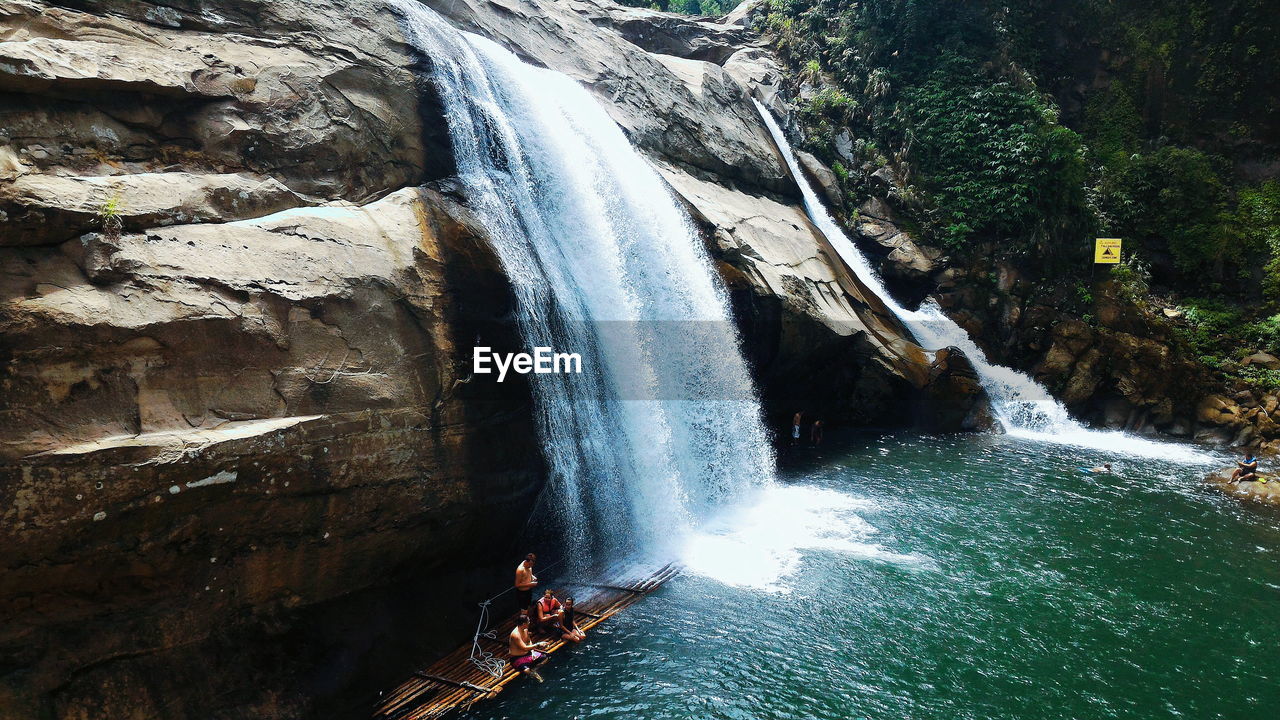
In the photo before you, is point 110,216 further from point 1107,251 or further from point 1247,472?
point 1107,251

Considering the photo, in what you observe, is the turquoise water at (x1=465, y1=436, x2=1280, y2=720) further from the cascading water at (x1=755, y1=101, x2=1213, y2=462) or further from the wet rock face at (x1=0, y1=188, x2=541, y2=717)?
the cascading water at (x1=755, y1=101, x2=1213, y2=462)

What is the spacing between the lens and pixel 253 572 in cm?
787

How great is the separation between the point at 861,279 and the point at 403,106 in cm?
1544

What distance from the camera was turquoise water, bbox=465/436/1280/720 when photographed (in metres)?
8.23

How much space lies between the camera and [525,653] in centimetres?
896

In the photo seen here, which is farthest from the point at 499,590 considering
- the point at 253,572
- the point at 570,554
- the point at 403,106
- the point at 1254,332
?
the point at 1254,332

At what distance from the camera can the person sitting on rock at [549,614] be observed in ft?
31.2

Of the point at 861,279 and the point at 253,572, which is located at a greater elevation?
the point at 861,279

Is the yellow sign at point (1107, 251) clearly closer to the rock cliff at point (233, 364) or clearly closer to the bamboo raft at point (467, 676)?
the bamboo raft at point (467, 676)

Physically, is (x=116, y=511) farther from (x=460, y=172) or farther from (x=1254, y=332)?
(x=1254, y=332)

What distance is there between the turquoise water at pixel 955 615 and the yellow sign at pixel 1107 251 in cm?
870

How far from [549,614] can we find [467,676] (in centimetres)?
138

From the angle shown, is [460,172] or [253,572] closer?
[253,572]

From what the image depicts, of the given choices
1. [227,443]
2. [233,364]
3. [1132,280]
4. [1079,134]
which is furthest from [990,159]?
[227,443]
